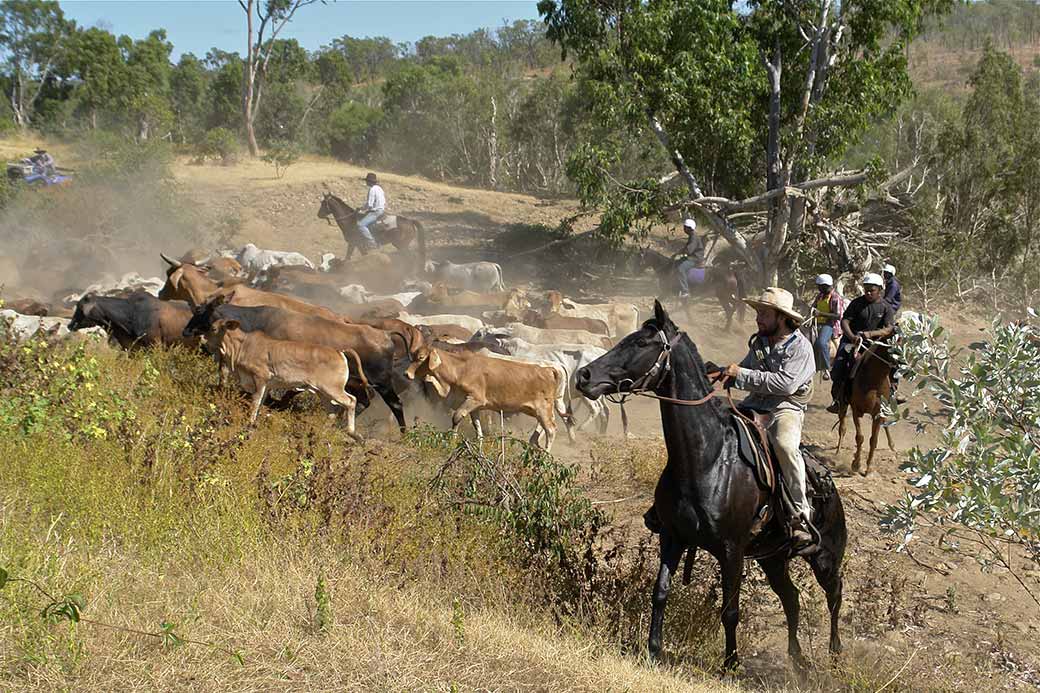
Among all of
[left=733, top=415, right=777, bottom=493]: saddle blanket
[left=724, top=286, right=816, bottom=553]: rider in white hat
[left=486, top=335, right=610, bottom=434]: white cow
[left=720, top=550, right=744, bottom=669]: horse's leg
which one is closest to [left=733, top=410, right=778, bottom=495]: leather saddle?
[left=733, top=415, right=777, bottom=493]: saddle blanket

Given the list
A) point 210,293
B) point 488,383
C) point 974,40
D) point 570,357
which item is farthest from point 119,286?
point 974,40

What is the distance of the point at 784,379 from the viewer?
21.3 feet

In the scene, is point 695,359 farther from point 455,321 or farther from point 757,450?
point 455,321

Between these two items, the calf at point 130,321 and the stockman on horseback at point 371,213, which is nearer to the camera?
the calf at point 130,321

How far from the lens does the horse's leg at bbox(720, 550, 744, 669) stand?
6.28m

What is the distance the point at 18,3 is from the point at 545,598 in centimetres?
5521

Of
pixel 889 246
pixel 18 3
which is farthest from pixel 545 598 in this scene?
pixel 18 3

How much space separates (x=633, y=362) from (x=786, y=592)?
2251mm

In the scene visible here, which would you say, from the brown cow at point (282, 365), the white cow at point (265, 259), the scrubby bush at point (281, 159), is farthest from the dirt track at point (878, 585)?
the scrubby bush at point (281, 159)

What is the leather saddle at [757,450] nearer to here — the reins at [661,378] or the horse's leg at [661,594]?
the reins at [661,378]

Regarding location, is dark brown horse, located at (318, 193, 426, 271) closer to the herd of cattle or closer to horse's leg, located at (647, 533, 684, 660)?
the herd of cattle

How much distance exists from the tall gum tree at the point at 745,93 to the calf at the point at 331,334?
29.8 ft

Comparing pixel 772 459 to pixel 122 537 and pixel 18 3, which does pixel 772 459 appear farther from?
pixel 18 3

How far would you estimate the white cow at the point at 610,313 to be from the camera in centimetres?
1756
